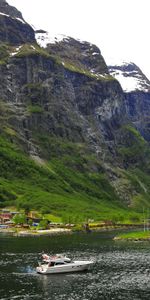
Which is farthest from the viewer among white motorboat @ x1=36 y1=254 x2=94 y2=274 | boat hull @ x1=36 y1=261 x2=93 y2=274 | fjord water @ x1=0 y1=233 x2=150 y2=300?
boat hull @ x1=36 y1=261 x2=93 y2=274

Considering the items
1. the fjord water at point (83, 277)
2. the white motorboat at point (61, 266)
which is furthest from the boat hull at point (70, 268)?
the fjord water at point (83, 277)

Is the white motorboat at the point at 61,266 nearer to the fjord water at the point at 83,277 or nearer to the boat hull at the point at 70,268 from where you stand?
the boat hull at the point at 70,268

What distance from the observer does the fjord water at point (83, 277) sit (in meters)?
106

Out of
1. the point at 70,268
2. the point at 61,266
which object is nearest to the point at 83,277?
the point at 70,268

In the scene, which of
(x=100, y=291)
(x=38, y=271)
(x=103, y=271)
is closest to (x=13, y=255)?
(x=38, y=271)

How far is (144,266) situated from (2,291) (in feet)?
154

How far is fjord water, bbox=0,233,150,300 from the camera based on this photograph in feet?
349

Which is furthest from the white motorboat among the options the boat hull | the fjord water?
the fjord water

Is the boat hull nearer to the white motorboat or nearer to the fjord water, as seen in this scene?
the white motorboat

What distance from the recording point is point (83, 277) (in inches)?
5133

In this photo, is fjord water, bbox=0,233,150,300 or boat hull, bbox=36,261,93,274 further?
boat hull, bbox=36,261,93,274

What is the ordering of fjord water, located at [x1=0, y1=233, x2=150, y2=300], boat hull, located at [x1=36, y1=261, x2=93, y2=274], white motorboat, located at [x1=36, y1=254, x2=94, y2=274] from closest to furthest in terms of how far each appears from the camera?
fjord water, located at [x1=0, y1=233, x2=150, y2=300], white motorboat, located at [x1=36, y1=254, x2=94, y2=274], boat hull, located at [x1=36, y1=261, x2=93, y2=274]

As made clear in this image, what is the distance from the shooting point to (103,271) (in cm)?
13525

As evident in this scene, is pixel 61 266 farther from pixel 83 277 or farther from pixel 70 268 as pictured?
pixel 83 277
